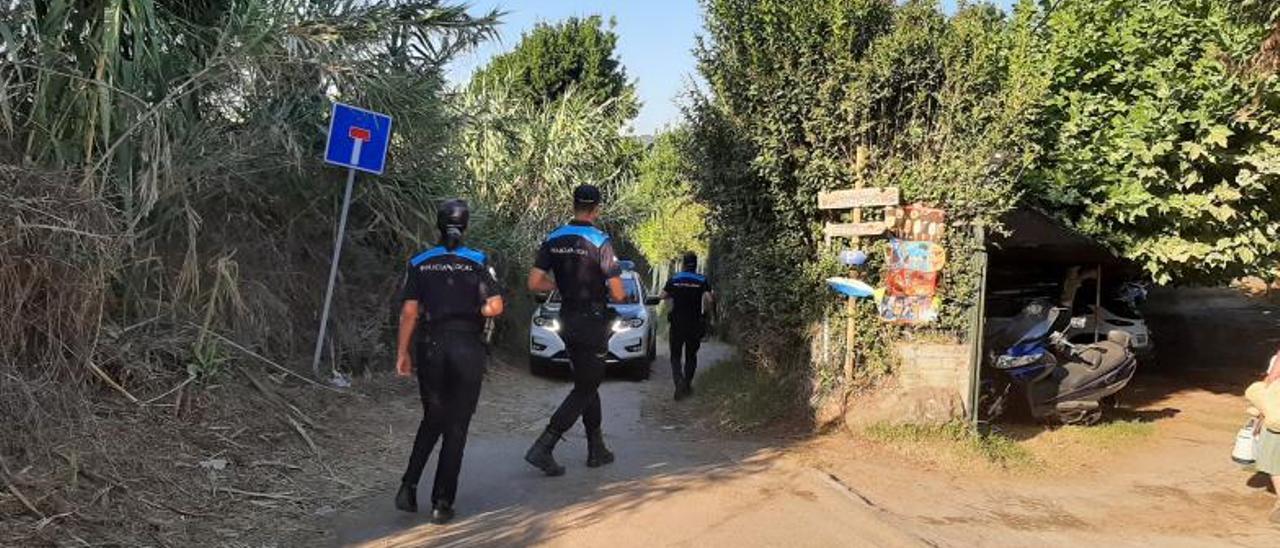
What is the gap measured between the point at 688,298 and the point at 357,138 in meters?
4.48

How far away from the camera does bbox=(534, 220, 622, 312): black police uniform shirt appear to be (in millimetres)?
6180

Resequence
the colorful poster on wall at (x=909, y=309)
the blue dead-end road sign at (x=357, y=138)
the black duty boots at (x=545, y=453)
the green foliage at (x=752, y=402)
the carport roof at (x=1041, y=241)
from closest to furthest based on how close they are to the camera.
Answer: the black duty boots at (x=545, y=453) < the blue dead-end road sign at (x=357, y=138) < the colorful poster on wall at (x=909, y=309) < the green foliage at (x=752, y=402) < the carport roof at (x=1041, y=241)

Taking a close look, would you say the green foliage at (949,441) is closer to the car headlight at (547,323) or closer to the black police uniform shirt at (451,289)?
the black police uniform shirt at (451,289)

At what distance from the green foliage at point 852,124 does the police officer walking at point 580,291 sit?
216cm

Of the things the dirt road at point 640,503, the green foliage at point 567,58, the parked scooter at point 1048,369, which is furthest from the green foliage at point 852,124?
the green foliage at point 567,58

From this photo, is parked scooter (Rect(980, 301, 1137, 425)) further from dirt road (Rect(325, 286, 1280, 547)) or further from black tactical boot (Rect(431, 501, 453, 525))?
black tactical boot (Rect(431, 501, 453, 525))

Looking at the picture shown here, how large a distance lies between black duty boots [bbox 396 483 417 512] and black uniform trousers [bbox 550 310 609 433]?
1.14 metres

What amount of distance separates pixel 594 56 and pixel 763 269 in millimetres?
20519

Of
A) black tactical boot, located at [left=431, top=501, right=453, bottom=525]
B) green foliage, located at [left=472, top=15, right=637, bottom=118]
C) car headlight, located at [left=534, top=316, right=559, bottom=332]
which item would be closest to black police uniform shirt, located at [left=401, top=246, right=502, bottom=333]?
black tactical boot, located at [left=431, top=501, right=453, bottom=525]

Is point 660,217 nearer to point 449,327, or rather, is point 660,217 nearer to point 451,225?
point 451,225

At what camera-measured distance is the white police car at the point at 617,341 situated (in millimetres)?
12203

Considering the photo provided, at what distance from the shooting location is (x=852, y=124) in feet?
25.3

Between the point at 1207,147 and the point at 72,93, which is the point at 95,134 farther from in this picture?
the point at 1207,147

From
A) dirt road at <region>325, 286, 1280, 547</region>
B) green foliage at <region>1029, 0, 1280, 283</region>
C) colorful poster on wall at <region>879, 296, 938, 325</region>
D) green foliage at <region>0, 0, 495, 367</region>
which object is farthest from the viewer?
green foliage at <region>1029, 0, 1280, 283</region>
